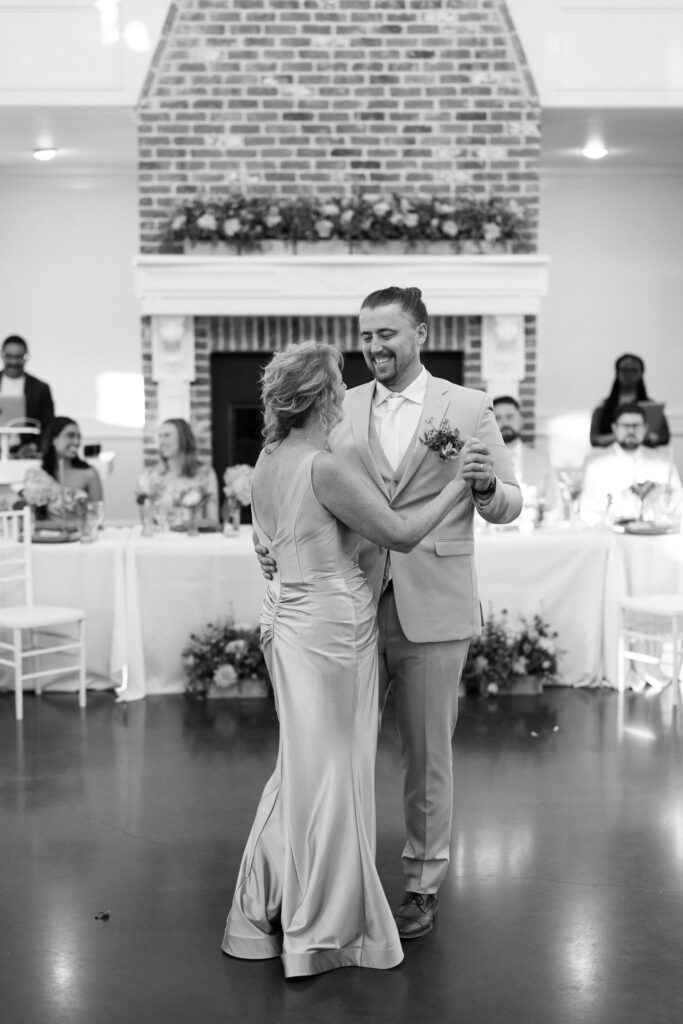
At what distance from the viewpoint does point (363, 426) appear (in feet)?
11.0

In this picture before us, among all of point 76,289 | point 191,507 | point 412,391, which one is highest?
point 76,289

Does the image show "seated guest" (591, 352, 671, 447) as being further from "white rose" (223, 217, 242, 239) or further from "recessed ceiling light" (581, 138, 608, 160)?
"white rose" (223, 217, 242, 239)

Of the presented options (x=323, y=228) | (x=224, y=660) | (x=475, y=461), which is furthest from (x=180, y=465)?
(x=475, y=461)

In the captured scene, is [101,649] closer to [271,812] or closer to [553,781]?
[553,781]

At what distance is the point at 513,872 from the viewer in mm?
3783

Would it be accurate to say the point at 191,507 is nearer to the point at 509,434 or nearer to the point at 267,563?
the point at 509,434

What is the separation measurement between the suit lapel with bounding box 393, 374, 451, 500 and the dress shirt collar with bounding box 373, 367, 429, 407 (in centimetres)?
3

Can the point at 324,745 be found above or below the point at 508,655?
above

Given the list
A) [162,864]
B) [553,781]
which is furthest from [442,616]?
[553,781]

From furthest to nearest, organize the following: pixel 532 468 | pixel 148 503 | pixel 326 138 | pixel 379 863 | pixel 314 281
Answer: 1. pixel 326 138
2. pixel 314 281
3. pixel 532 468
4. pixel 148 503
5. pixel 379 863

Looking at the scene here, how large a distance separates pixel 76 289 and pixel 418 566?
827cm

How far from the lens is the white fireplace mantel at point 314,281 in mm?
7586

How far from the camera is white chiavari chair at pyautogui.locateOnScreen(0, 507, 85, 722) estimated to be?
5.70 meters

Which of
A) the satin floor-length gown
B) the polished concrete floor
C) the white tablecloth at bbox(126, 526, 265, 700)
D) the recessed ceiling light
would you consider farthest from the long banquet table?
the recessed ceiling light
